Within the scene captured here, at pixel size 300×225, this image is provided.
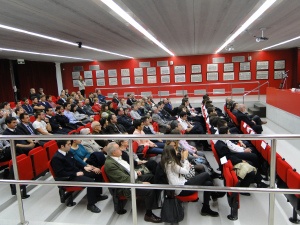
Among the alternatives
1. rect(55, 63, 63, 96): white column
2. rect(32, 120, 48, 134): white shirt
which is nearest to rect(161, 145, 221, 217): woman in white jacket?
rect(32, 120, 48, 134): white shirt

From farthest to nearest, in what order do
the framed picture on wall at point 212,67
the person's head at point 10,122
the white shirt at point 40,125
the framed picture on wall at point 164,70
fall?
the framed picture on wall at point 164,70 < the framed picture on wall at point 212,67 < the white shirt at point 40,125 < the person's head at point 10,122

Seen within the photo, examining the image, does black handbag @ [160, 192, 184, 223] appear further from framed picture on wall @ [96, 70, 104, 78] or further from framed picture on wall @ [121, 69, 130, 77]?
framed picture on wall @ [96, 70, 104, 78]

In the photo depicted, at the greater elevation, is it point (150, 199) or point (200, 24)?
point (200, 24)

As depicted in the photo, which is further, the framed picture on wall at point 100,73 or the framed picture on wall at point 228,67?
the framed picture on wall at point 100,73

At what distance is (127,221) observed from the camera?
2926 millimetres

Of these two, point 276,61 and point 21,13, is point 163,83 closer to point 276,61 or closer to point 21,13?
point 276,61

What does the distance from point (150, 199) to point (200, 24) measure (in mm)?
4211

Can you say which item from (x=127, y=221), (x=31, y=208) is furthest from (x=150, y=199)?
(x=31, y=208)

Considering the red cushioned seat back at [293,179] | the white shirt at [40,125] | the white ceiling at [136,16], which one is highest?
the white ceiling at [136,16]

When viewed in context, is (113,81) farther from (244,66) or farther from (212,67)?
(244,66)

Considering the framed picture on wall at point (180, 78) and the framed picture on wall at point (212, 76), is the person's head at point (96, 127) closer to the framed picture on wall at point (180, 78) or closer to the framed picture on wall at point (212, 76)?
the framed picture on wall at point (180, 78)

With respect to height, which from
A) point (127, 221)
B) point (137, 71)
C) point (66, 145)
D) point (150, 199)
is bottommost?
point (127, 221)

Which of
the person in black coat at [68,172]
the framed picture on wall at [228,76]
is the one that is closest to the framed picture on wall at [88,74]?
the framed picture on wall at [228,76]

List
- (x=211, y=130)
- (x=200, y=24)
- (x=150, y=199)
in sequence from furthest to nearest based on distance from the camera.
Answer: (x=200, y=24)
(x=211, y=130)
(x=150, y=199)
